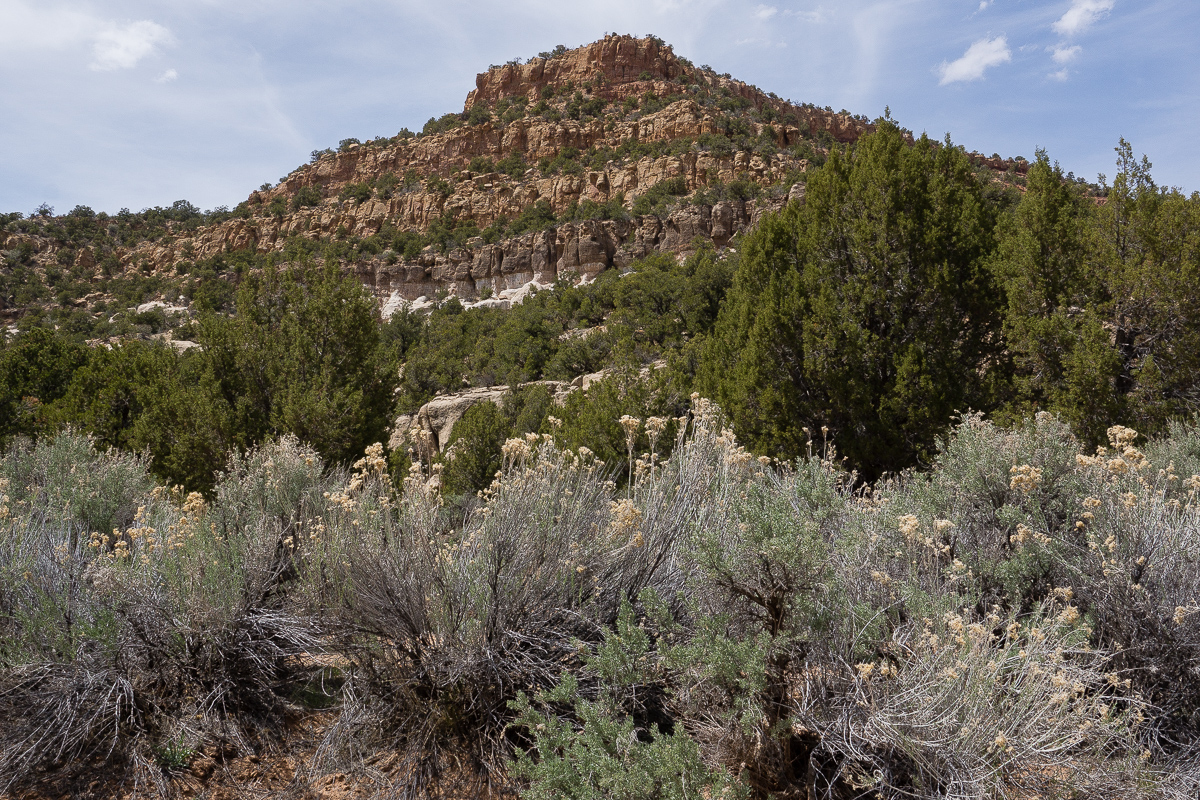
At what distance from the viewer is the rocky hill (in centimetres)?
4494

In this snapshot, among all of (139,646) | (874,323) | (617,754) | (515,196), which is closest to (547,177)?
(515,196)

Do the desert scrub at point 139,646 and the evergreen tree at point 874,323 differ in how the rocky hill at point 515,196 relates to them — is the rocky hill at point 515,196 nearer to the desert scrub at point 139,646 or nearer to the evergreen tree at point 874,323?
the evergreen tree at point 874,323

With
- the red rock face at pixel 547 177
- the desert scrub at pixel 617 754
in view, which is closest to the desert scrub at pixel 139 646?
the desert scrub at pixel 617 754

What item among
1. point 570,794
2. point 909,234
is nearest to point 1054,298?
point 909,234

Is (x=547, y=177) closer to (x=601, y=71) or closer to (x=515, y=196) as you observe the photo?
(x=515, y=196)

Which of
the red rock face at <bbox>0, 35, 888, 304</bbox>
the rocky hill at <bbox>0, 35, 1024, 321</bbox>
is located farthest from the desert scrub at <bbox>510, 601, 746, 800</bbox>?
the red rock face at <bbox>0, 35, 888, 304</bbox>

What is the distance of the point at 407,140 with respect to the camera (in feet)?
228

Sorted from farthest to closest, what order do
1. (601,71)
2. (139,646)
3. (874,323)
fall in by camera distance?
1. (601,71)
2. (874,323)
3. (139,646)

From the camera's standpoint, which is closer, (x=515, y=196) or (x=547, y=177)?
(x=515, y=196)

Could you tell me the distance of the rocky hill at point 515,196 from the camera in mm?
44938

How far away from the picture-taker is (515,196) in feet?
178

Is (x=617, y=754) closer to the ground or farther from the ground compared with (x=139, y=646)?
closer to the ground

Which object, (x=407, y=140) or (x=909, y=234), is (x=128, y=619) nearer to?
(x=909, y=234)

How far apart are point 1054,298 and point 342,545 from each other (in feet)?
31.3
